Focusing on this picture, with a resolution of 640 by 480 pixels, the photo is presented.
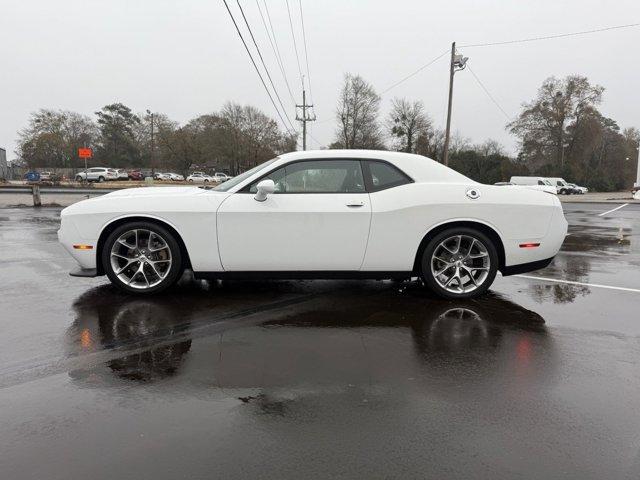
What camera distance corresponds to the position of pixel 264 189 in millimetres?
4609

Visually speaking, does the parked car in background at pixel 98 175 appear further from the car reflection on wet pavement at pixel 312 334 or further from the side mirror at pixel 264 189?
the side mirror at pixel 264 189

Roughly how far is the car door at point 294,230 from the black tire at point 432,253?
67 cm

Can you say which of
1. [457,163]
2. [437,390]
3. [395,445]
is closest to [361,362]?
[437,390]

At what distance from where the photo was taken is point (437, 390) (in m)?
2.98

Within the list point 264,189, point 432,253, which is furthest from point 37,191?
point 432,253

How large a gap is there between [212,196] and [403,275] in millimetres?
2093

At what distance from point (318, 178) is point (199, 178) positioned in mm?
69727

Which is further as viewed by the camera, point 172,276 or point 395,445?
point 172,276

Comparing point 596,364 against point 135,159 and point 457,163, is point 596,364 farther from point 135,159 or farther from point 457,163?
point 135,159

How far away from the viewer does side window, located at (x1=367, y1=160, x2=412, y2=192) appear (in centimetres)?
493

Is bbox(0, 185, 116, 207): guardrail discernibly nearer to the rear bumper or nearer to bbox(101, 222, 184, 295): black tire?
bbox(101, 222, 184, 295): black tire

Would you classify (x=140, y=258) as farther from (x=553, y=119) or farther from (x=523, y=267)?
(x=553, y=119)

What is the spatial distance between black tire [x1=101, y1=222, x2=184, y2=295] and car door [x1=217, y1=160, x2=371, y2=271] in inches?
18.4

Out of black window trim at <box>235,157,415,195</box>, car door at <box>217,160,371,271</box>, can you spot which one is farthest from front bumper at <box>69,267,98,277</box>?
black window trim at <box>235,157,415,195</box>
